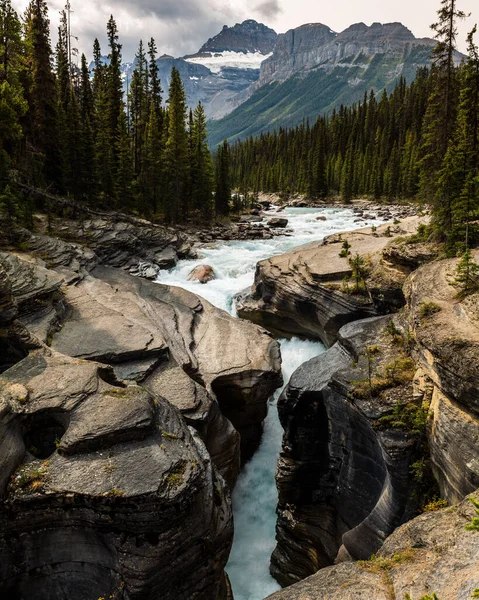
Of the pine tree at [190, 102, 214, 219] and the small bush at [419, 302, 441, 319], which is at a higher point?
the pine tree at [190, 102, 214, 219]

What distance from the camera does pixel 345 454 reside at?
11.8 meters

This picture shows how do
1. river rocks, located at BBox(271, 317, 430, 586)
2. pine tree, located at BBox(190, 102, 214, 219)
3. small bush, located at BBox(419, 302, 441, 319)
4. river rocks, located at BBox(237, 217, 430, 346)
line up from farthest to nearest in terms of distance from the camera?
1. pine tree, located at BBox(190, 102, 214, 219)
2. river rocks, located at BBox(237, 217, 430, 346)
3. small bush, located at BBox(419, 302, 441, 319)
4. river rocks, located at BBox(271, 317, 430, 586)

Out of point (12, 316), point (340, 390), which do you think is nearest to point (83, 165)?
point (12, 316)

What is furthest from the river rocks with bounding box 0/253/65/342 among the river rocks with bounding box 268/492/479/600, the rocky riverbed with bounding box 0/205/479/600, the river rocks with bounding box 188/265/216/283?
the river rocks with bounding box 188/265/216/283

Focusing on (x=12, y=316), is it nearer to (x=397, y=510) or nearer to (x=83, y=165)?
(x=397, y=510)

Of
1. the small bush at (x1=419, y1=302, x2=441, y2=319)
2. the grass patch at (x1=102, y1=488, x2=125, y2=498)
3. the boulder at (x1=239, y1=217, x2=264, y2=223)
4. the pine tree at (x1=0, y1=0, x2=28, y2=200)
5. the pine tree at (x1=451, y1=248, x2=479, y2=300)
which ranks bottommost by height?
the grass patch at (x1=102, y1=488, x2=125, y2=498)

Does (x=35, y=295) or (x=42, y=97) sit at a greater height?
(x=42, y=97)

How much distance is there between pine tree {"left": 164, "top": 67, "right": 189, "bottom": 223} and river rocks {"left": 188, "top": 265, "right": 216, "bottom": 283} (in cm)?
1730

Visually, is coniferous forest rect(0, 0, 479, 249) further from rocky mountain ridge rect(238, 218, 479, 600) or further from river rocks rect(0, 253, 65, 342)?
river rocks rect(0, 253, 65, 342)

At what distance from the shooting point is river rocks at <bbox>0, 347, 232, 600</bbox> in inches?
278

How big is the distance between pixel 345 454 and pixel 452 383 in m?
4.62

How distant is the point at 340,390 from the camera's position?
38.2ft

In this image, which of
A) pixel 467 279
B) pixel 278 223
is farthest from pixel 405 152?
pixel 467 279

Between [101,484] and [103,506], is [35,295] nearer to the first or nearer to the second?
[101,484]
